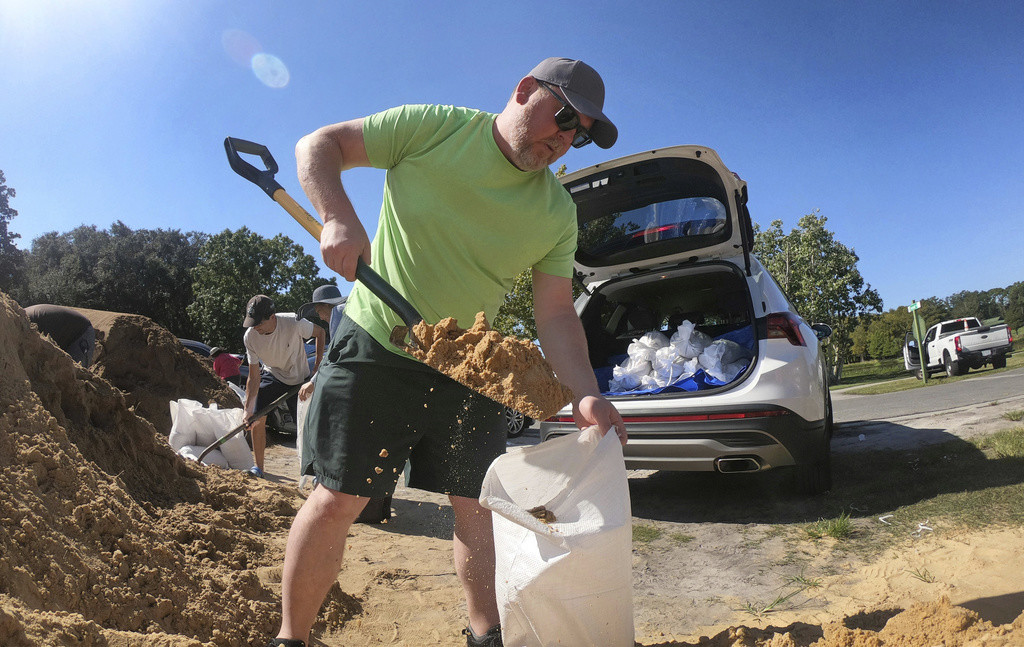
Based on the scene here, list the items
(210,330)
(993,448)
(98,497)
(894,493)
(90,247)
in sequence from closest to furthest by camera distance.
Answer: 1. (98,497)
2. (894,493)
3. (993,448)
4. (210,330)
5. (90,247)

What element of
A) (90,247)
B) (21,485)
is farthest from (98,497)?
(90,247)

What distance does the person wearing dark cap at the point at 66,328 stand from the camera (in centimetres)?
457

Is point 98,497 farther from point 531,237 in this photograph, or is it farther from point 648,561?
point 648,561

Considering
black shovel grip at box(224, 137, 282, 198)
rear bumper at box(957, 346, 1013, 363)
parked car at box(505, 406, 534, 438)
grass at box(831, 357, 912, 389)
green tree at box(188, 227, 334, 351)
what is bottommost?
grass at box(831, 357, 912, 389)

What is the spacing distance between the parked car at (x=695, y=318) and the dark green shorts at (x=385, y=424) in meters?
1.85

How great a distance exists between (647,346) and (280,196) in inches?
113

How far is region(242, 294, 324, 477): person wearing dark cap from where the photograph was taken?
462 cm

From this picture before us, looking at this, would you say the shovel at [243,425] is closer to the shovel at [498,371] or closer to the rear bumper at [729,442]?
the rear bumper at [729,442]

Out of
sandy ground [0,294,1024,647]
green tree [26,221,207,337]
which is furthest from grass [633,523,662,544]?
green tree [26,221,207,337]

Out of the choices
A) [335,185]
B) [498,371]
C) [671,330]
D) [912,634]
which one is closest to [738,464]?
[671,330]

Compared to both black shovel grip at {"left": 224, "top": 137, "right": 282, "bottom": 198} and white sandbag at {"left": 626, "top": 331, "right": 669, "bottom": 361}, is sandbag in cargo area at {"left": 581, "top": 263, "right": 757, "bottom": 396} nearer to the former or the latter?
white sandbag at {"left": 626, "top": 331, "right": 669, "bottom": 361}

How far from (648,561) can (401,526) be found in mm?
1583

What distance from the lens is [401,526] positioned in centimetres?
374

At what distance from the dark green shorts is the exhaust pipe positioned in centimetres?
195
